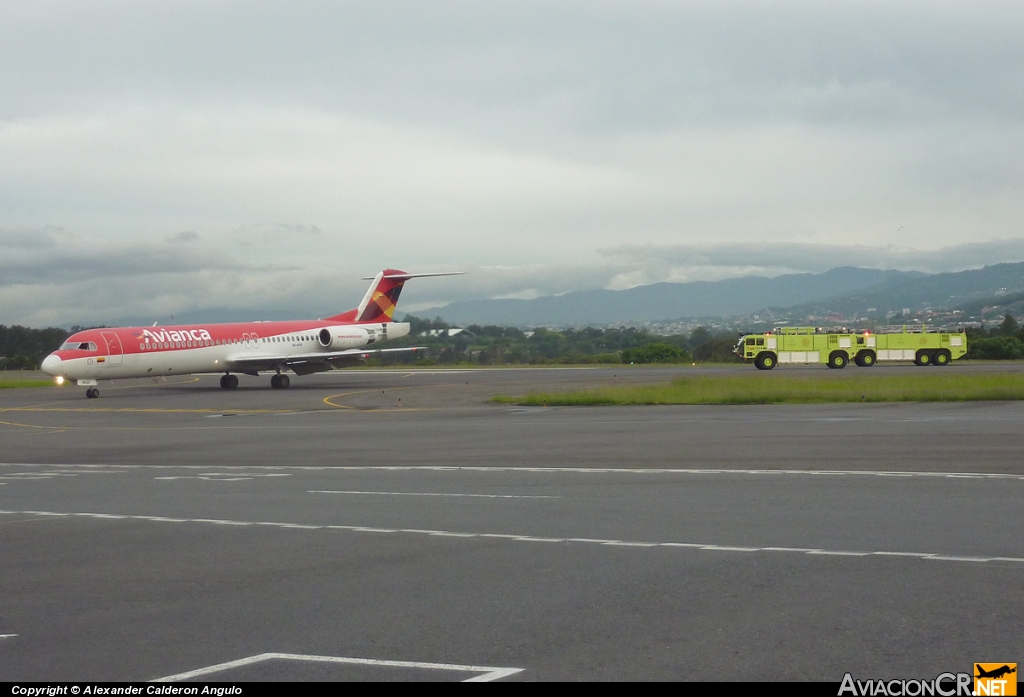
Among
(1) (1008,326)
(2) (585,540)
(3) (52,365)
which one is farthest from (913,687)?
(1) (1008,326)

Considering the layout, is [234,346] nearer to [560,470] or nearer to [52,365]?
[52,365]

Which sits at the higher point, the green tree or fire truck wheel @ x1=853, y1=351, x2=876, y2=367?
the green tree

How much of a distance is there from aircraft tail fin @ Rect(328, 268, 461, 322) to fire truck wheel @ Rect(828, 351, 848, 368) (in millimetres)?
24608

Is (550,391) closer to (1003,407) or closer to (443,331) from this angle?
(1003,407)

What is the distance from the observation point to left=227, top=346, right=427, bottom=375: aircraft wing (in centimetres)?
5238

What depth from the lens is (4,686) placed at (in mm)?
6348

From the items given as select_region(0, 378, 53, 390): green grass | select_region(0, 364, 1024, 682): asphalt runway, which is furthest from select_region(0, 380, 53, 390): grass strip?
select_region(0, 364, 1024, 682): asphalt runway

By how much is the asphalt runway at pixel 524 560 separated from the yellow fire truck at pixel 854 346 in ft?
128

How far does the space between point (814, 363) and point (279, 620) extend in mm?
57658

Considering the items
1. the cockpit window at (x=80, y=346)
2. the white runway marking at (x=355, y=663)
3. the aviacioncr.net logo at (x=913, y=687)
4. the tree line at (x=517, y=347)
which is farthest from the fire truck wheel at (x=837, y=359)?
the white runway marking at (x=355, y=663)

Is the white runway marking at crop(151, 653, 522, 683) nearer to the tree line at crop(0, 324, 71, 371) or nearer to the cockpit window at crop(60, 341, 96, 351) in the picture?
the cockpit window at crop(60, 341, 96, 351)

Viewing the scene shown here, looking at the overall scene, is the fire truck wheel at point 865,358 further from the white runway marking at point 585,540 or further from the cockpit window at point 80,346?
the white runway marking at point 585,540

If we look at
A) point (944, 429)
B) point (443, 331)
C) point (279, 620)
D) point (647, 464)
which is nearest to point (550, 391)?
point (944, 429)

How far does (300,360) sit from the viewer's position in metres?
53.2
